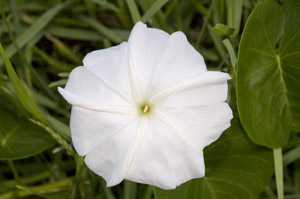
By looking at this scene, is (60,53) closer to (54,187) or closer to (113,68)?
(54,187)

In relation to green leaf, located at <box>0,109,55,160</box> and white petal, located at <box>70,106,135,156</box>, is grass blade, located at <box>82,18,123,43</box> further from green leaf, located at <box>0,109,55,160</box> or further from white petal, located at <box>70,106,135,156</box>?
white petal, located at <box>70,106,135,156</box>

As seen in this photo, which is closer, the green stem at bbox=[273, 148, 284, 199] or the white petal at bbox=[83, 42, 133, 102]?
the white petal at bbox=[83, 42, 133, 102]

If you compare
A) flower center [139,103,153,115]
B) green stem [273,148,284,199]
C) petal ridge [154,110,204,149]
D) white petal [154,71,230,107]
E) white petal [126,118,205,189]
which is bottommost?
green stem [273,148,284,199]

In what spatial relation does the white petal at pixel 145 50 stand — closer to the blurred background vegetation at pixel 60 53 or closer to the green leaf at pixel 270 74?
the green leaf at pixel 270 74

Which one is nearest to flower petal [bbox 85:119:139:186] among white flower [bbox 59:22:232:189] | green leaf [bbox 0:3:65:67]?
white flower [bbox 59:22:232:189]

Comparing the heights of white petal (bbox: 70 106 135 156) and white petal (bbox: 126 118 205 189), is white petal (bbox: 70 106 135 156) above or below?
above

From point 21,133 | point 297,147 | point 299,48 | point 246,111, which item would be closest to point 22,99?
point 21,133

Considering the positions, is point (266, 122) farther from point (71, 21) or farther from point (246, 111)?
point (71, 21)

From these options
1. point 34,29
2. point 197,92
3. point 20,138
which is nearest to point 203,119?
point 197,92

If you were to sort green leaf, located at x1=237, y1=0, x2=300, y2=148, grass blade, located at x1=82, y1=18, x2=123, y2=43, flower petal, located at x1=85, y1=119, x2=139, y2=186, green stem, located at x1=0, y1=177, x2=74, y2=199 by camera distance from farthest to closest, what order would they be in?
grass blade, located at x1=82, y1=18, x2=123, y2=43 → green stem, located at x1=0, y1=177, x2=74, y2=199 → green leaf, located at x1=237, y1=0, x2=300, y2=148 → flower petal, located at x1=85, y1=119, x2=139, y2=186

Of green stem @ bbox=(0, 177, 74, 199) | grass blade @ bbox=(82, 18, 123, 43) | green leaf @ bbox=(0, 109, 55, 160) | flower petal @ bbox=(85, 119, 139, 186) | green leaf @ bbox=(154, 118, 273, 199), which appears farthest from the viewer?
grass blade @ bbox=(82, 18, 123, 43)
